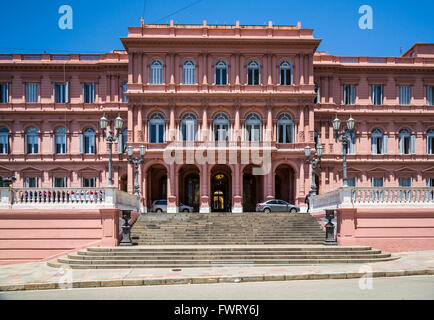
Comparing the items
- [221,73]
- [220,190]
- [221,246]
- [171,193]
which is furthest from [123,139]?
[221,246]

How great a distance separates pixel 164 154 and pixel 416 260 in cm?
2126

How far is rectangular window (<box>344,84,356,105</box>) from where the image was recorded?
40.1 metres

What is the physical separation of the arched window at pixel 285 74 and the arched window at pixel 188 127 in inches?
304

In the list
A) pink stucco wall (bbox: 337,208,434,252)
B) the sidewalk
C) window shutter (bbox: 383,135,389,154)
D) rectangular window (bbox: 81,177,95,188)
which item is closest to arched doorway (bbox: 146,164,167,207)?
rectangular window (bbox: 81,177,95,188)

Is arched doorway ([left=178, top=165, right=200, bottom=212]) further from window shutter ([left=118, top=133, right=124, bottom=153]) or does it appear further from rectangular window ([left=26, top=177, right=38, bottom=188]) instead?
rectangular window ([left=26, top=177, right=38, bottom=188])

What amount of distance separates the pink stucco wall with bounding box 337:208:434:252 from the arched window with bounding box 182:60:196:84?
19.3m

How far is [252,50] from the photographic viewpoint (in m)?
36.3

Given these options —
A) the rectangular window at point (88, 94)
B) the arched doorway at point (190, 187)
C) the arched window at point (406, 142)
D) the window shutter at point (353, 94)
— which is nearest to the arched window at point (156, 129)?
the arched doorway at point (190, 187)

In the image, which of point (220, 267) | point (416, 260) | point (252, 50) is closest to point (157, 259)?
point (220, 267)

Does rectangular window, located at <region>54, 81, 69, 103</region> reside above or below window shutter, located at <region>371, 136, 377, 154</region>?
above

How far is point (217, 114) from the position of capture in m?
36.3

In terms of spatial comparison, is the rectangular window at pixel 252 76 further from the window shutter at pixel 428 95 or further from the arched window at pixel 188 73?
the window shutter at pixel 428 95

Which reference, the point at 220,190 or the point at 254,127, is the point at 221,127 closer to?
the point at 254,127
